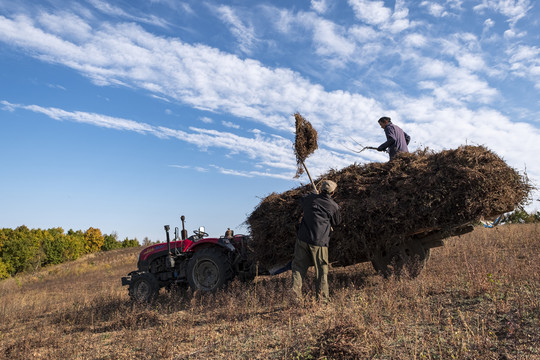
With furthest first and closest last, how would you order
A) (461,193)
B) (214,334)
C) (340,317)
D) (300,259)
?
(300,259), (461,193), (214,334), (340,317)

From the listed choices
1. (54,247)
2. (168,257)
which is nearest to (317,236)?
(168,257)

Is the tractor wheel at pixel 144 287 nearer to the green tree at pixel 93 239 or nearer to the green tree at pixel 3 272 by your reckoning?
the green tree at pixel 3 272

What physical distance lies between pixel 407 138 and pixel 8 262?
3286cm

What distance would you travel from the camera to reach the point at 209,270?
7570 mm

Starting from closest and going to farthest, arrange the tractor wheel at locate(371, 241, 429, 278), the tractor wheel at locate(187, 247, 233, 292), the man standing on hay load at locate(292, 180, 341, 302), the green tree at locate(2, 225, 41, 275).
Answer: the man standing on hay load at locate(292, 180, 341, 302), the tractor wheel at locate(371, 241, 429, 278), the tractor wheel at locate(187, 247, 233, 292), the green tree at locate(2, 225, 41, 275)

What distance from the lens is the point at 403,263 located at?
616 cm

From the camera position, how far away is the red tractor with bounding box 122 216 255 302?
291 inches

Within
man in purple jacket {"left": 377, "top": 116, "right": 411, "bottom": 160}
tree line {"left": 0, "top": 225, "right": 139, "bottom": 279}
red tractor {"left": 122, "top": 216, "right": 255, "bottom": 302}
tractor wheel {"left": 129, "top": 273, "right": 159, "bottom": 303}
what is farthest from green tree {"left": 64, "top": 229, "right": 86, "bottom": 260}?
man in purple jacket {"left": 377, "top": 116, "right": 411, "bottom": 160}

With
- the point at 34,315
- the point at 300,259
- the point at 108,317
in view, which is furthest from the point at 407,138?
the point at 34,315

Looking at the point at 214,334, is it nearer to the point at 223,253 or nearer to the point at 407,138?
the point at 223,253

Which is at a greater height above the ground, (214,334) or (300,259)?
(300,259)

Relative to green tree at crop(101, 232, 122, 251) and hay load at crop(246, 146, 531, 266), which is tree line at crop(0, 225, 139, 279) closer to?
green tree at crop(101, 232, 122, 251)

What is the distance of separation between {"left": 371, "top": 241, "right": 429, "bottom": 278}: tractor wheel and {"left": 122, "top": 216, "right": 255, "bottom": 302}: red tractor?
2290mm

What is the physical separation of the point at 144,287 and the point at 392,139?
607cm
